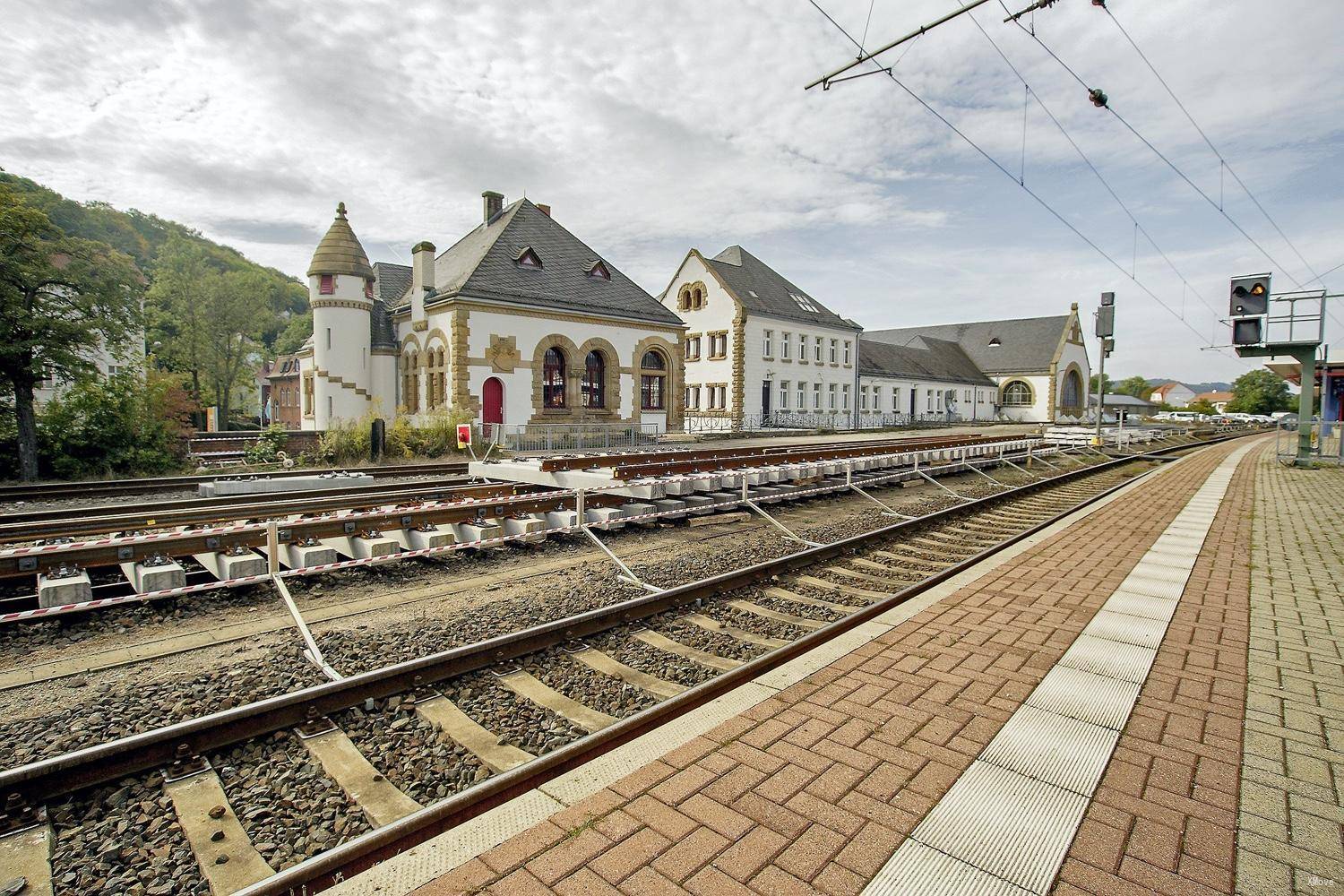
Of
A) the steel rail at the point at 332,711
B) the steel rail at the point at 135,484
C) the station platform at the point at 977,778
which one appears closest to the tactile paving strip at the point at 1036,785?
the station platform at the point at 977,778

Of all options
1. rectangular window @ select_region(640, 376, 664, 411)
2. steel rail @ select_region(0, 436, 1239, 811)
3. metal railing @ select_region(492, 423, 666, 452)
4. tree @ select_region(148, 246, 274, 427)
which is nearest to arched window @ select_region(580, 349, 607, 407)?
metal railing @ select_region(492, 423, 666, 452)

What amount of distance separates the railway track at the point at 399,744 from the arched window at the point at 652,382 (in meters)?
25.6

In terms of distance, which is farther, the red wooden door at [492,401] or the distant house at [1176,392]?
the distant house at [1176,392]

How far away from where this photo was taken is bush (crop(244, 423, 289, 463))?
17031mm

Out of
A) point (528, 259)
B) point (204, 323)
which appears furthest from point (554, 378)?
point (204, 323)

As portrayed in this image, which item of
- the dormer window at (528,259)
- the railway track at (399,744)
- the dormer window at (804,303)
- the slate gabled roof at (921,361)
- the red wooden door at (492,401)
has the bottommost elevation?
the railway track at (399,744)

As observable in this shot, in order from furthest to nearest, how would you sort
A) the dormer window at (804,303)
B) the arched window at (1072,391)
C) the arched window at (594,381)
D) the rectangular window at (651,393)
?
1. the arched window at (1072,391)
2. the dormer window at (804,303)
3. the rectangular window at (651,393)
4. the arched window at (594,381)

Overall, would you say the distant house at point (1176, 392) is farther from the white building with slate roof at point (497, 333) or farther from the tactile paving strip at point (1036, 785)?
the tactile paving strip at point (1036, 785)

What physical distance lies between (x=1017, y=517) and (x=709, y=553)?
6086 millimetres

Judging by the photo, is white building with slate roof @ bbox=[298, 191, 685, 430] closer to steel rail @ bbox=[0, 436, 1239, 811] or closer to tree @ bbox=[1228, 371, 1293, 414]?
steel rail @ bbox=[0, 436, 1239, 811]

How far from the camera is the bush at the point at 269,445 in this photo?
1703cm

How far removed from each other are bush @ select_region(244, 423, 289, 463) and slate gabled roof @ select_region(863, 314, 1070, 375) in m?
60.3

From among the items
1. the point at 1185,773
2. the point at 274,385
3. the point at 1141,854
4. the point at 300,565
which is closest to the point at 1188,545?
the point at 1185,773

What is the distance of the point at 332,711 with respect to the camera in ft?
12.3
